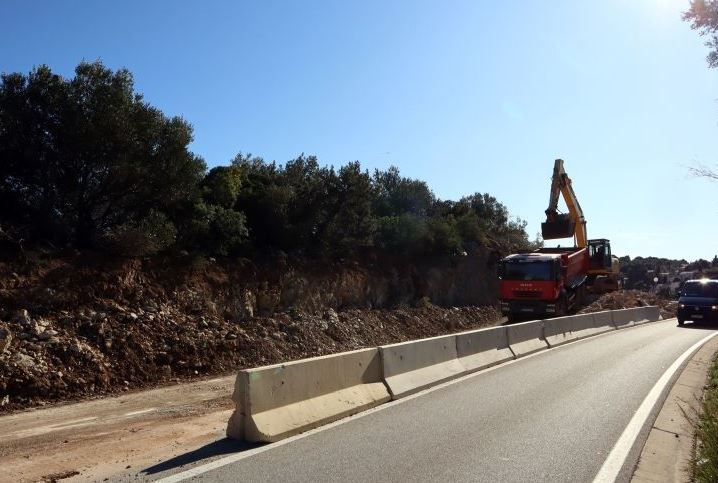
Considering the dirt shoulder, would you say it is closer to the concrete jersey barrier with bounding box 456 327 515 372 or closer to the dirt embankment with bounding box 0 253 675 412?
the dirt embankment with bounding box 0 253 675 412

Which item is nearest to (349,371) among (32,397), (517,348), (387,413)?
(387,413)

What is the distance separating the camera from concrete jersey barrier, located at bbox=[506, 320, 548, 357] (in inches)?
587

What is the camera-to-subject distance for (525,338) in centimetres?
1584

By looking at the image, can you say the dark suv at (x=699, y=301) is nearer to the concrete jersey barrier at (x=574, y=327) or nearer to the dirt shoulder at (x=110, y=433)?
the concrete jersey barrier at (x=574, y=327)

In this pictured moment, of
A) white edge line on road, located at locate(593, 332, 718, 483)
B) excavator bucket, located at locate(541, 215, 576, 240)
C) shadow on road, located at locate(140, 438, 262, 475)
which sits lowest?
white edge line on road, located at locate(593, 332, 718, 483)

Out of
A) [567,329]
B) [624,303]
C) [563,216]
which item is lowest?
[567,329]

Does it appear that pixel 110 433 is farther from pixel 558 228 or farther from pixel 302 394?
pixel 558 228

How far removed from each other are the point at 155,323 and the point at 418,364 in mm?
7154

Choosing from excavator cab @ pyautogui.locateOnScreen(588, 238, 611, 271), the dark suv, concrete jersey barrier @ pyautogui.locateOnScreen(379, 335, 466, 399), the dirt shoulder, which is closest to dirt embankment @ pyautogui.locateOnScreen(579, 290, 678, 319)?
excavator cab @ pyautogui.locateOnScreen(588, 238, 611, 271)

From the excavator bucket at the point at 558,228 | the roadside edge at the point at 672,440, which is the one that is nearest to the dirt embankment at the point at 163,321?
the excavator bucket at the point at 558,228

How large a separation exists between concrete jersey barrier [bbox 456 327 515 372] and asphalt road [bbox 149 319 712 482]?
0.56 m

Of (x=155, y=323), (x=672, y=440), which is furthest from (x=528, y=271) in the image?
(x=672, y=440)

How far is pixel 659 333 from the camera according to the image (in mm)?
22469

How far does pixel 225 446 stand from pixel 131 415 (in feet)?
11.1
